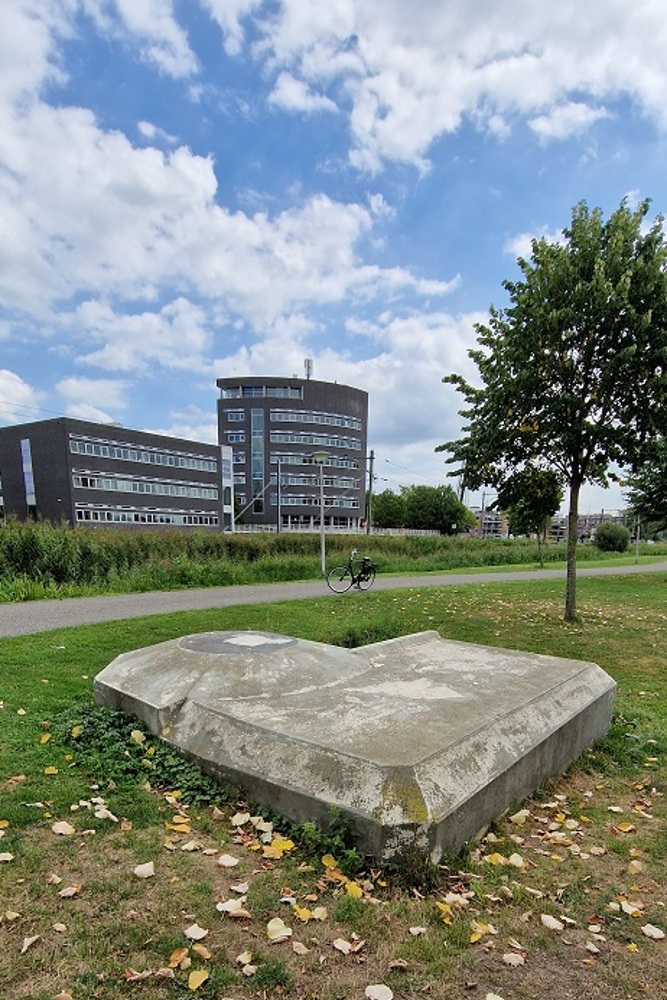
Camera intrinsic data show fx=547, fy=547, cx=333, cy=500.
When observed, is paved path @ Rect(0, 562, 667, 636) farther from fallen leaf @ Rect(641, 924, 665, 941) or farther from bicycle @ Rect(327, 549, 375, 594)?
fallen leaf @ Rect(641, 924, 665, 941)

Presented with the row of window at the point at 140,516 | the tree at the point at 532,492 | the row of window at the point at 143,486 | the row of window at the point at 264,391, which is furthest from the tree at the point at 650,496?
the row of window at the point at 264,391

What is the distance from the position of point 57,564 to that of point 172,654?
39.0 ft

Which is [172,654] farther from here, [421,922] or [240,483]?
[240,483]

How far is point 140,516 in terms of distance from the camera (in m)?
Result: 59.7

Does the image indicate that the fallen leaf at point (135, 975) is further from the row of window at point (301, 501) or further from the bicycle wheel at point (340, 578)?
the row of window at point (301, 501)

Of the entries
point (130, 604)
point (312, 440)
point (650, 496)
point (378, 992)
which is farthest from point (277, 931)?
point (312, 440)

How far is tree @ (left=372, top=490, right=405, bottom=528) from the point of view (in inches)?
3228

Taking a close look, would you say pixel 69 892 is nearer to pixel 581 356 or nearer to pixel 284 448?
pixel 581 356

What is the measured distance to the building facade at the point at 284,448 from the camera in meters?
78.6

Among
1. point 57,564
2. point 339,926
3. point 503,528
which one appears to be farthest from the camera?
point 503,528

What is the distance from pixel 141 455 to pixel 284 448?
23.3 metres

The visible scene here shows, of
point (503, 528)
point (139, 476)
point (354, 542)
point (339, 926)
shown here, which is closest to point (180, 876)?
point (339, 926)

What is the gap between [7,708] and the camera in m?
4.77

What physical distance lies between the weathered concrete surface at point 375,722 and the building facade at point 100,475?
4976 centimetres
